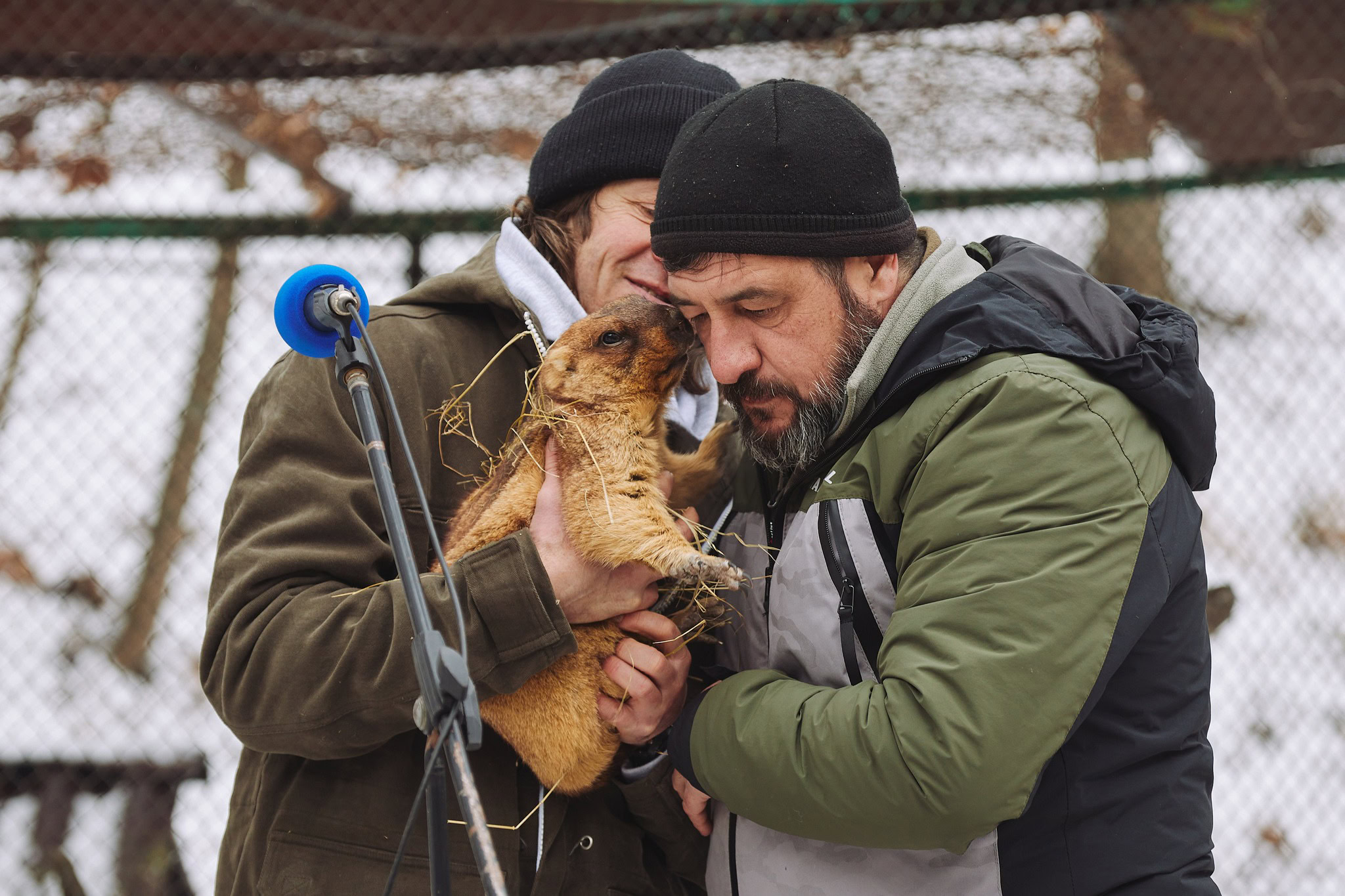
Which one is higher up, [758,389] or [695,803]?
[758,389]

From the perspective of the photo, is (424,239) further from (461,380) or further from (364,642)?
(364,642)

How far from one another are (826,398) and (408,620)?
883 mm

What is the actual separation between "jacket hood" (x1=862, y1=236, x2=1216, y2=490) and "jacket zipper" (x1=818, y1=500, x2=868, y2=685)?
0.73ft

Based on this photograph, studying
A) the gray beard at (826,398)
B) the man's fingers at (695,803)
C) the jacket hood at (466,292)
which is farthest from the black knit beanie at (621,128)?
the man's fingers at (695,803)

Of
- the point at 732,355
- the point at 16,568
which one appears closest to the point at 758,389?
the point at 732,355

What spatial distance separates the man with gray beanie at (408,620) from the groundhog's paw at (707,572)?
0.46ft

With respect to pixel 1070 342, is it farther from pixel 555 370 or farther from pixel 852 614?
pixel 555 370

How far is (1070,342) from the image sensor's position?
1.86 meters

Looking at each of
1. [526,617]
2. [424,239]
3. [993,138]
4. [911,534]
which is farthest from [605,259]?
[993,138]

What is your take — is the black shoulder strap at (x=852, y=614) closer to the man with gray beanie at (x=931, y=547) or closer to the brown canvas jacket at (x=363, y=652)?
the man with gray beanie at (x=931, y=547)

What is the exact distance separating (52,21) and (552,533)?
419cm

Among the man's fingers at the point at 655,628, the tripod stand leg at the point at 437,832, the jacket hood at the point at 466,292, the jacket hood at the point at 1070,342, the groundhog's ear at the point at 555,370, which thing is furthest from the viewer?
the jacket hood at the point at 466,292

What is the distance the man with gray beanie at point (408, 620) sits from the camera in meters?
2.08

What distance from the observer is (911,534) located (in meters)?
1.81
